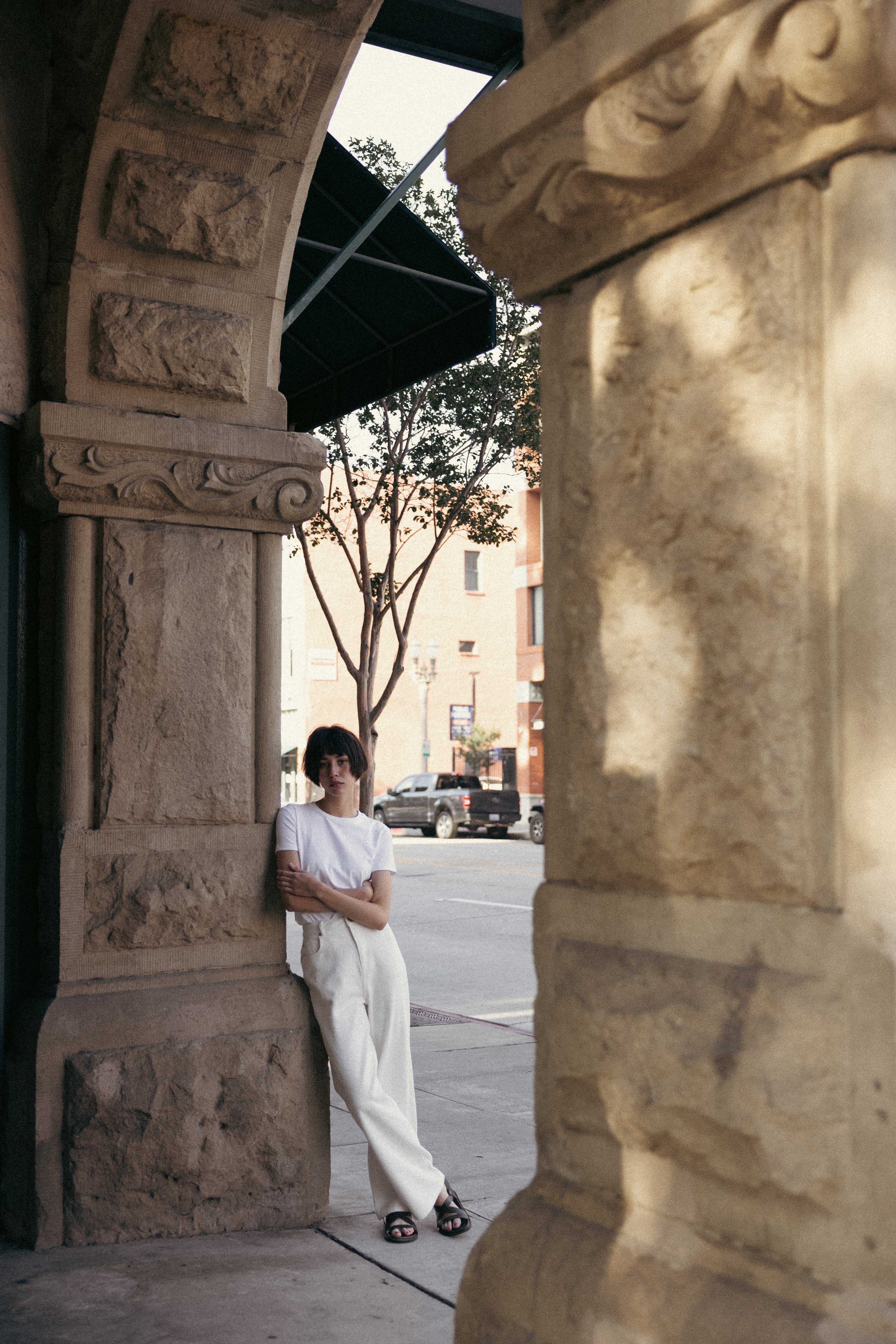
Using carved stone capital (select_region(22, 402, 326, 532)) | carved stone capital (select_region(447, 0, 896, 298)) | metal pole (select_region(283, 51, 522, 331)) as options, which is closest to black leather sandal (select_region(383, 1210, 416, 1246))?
carved stone capital (select_region(22, 402, 326, 532))

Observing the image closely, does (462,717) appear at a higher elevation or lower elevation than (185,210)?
lower

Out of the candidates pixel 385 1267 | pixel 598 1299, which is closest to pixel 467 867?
pixel 385 1267

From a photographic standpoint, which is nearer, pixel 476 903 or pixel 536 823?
pixel 476 903

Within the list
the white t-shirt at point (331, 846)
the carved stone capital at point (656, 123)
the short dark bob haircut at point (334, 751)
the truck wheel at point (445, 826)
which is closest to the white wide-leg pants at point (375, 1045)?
the white t-shirt at point (331, 846)

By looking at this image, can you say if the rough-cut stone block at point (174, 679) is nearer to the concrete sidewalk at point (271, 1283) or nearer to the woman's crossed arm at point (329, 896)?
the woman's crossed arm at point (329, 896)

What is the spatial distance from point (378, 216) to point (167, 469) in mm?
3023

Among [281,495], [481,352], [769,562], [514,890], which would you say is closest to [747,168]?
[769,562]

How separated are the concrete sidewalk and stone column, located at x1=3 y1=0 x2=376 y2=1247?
177mm

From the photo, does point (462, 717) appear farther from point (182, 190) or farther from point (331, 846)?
point (182, 190)

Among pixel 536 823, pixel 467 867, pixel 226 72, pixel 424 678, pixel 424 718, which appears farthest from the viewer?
pixel 424 718

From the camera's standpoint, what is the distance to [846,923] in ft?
4.86

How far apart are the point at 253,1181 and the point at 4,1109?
3.00ft

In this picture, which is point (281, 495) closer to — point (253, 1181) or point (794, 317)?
point (253, 1181)

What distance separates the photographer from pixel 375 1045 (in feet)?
15.6
